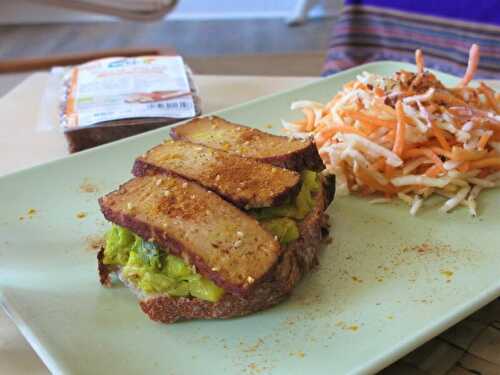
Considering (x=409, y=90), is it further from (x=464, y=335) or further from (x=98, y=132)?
(x=98, y=132)

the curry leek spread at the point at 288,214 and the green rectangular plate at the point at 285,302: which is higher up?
the curry leek spread at the point at 288,214

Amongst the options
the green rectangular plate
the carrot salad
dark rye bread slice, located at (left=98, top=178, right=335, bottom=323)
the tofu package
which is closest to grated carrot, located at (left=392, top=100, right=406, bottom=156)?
the carrot salad

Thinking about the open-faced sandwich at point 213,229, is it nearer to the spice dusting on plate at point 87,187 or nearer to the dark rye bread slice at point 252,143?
the dark rye bread slice at point 252,143

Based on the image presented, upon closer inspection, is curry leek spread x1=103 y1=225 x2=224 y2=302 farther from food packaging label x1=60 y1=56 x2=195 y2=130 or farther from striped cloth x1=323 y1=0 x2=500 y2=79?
striped cloth x1=323 y1=0 x2=500 y2=79

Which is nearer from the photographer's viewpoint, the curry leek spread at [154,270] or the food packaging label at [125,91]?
the curry leek spread at [154,270]

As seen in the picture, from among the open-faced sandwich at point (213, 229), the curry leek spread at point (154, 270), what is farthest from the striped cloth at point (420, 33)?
the curry leek spread at point (154, 270)

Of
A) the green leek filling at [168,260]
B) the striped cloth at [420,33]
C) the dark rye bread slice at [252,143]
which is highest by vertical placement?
the dark rye bread slice at [252,143]

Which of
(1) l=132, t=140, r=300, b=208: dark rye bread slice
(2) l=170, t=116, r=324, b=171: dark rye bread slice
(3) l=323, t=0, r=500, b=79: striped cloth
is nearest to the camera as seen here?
(1) l=132, t=140, r=300, b=208: dark rye bread slice
